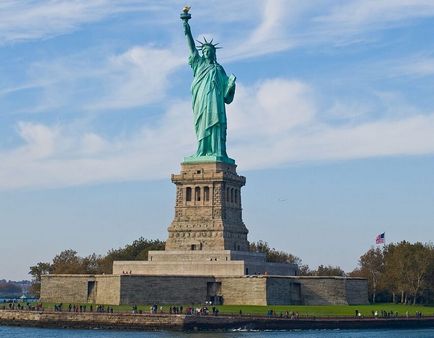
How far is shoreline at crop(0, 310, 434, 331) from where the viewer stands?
60.8 metres

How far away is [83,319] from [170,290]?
7540 millimetres

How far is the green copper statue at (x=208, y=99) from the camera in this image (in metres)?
78.6

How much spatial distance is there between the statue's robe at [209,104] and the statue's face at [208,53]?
37 cm

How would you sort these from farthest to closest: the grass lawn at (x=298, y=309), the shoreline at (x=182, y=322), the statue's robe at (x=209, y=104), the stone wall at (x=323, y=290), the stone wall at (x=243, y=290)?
the statue's robe at (x=209, y=104) → the stone wall at (x=323, y=290) → the stone wall at (x=243, y=290) → the grass lawn at (x=298, y=309) → the shoreline at (x=182, y=322)

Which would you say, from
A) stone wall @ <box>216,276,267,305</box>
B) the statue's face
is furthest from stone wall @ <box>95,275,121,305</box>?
the statue's face

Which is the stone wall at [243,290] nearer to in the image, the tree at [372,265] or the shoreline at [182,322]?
the shoreline at [182,322]

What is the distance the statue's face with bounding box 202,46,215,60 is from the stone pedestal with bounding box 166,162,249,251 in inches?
347

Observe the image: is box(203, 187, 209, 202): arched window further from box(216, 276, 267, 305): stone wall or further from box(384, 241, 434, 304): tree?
box(384, 241, 434, 304): tree

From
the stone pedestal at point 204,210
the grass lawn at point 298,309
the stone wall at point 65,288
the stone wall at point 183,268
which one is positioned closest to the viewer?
the grass lawn at point 298,309

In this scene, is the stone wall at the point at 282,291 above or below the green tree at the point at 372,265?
below

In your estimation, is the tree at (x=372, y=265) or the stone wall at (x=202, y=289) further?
the tree at (x=372, y=265)

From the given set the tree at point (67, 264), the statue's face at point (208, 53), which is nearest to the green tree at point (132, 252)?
the tree at point (67, 264)

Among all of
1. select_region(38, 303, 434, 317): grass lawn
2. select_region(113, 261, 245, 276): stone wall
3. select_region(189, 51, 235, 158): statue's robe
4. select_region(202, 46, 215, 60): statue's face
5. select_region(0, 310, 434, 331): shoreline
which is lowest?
select_region(0, 310, 434, 331): shoreline

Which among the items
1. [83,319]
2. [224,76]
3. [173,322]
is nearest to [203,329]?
[173,322]
